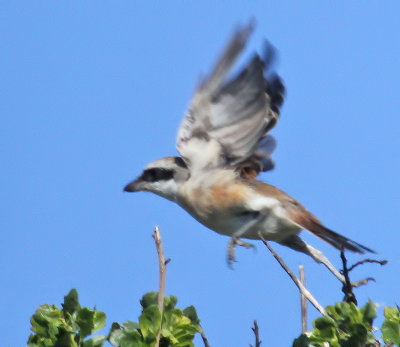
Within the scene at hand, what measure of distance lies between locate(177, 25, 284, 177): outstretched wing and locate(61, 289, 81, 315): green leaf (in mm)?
2499

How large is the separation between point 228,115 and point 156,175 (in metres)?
0.79

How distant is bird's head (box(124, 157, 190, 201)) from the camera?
587cm

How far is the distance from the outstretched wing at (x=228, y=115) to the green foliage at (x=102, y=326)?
2.44 m

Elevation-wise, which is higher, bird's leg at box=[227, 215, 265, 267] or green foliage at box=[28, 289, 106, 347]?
bird's leg at box=[227, 215, 265, 267]

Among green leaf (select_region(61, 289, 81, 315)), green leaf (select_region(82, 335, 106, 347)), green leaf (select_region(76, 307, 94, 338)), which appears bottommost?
green leaf (select_region(82, 335, 106, 347))

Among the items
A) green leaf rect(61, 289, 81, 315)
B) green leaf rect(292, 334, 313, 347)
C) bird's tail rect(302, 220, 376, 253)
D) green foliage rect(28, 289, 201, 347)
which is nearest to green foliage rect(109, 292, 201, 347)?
green foliage rect(28, 289, 201, 347)

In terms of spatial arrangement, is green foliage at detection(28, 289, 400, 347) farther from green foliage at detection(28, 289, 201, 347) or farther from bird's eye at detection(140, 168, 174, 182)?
bird's eye at detection(140, 168, 174, 182)

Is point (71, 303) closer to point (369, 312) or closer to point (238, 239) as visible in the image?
point (369, 312)

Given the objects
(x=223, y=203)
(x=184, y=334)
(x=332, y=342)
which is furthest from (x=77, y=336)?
(x=223, y=203)

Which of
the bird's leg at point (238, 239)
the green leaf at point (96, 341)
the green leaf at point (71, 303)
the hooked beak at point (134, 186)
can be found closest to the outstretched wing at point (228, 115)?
the bird's leg at point (238, 239)

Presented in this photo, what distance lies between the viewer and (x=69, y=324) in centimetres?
315

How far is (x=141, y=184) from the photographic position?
6.18 m

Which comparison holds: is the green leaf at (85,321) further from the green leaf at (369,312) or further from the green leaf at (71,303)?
the green leaf at (369,312)

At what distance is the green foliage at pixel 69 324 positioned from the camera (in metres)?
3.11
